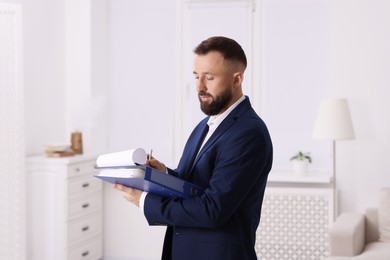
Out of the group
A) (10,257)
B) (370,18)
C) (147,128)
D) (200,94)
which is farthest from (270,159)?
(147,128)

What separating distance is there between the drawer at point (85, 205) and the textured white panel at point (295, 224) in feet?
4.45

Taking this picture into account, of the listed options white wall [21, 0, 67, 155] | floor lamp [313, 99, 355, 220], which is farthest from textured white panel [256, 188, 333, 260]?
white wall [21, 0, 67, 155]

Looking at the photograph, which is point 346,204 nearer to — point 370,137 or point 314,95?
point 370,137

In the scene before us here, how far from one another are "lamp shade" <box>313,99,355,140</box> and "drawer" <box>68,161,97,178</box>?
1.78 meters

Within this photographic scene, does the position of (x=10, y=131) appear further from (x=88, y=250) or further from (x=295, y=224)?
(x=295, y=224)

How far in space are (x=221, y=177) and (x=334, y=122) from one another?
3.16 metres

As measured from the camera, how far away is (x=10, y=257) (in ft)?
15.8

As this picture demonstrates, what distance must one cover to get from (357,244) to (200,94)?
281 centimetres

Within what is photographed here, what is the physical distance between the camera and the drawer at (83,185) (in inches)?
207

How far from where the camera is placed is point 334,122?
5.09 m

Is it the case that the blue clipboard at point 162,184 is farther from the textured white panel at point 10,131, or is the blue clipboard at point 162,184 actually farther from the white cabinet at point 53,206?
the white cabinet at point 53,206

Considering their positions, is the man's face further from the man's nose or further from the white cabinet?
the white cabinet

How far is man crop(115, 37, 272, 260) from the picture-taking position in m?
2.08

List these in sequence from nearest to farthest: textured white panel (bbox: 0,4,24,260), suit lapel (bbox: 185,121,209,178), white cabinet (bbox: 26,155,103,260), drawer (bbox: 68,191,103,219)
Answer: suit lapel (bbox: 185,121,209,178) → textured white panel (bbox: 0,4,24,260) → white cabinet (bbox: 26,155,103,260) → drawer (bbox: 68,191,103,219)
